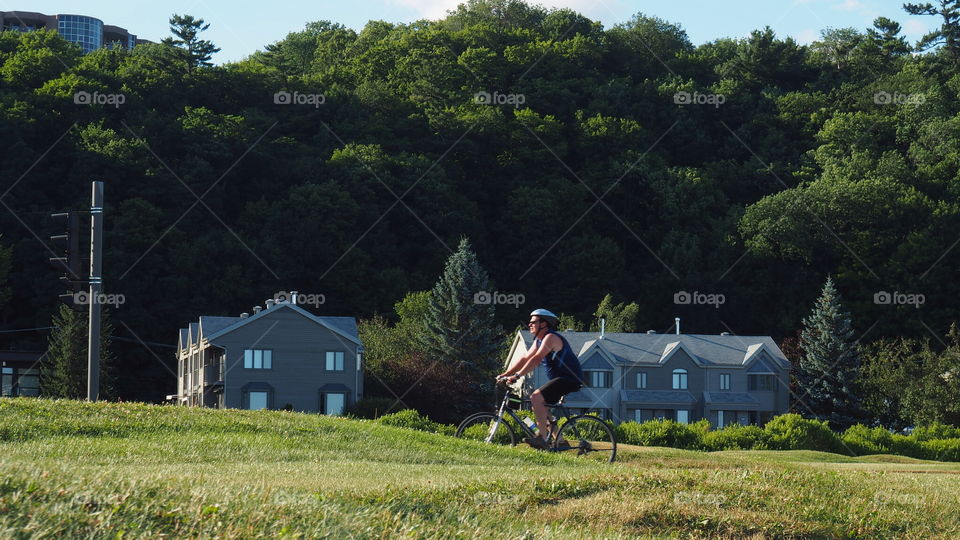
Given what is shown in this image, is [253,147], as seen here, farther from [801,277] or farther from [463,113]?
[801,277]

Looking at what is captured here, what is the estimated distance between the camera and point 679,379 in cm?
7406

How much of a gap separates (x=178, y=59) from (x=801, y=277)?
189 feet

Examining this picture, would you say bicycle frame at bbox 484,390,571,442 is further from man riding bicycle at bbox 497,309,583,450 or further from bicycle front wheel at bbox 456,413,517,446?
man riding bicycle at bbox 497,309,583,450

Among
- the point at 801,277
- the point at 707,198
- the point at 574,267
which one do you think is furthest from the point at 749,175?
the point at 574,267

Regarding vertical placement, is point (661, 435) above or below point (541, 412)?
below

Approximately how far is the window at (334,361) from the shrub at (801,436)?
35.5 m

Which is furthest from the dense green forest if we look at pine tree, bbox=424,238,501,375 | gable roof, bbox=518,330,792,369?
gable roof, bbox=518,330,792,369

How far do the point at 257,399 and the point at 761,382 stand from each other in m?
32.9

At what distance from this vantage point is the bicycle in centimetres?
1675

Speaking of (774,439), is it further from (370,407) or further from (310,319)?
(310,319)

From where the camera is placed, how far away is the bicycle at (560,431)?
55.0 feet
